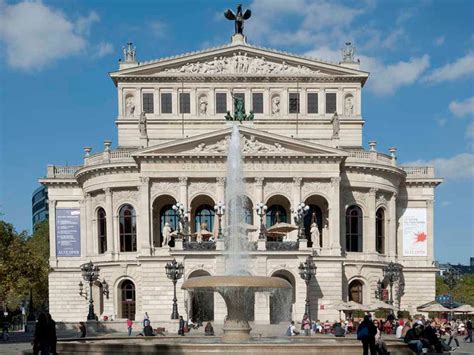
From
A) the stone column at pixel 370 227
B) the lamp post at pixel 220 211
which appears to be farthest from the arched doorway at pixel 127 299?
the stone column at pixel 370 227

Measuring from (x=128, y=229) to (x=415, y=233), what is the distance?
2328cm

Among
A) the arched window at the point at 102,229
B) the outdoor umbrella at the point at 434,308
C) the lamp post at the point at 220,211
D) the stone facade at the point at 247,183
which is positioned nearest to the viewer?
the outdoor umbrella at the point at 434,308

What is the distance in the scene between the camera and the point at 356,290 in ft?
206

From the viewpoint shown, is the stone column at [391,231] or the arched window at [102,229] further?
the arched window at [102,229]

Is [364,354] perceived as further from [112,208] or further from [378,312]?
[112,208]

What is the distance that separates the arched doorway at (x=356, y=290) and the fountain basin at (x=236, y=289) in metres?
36.4

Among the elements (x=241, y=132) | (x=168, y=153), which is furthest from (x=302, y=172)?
(x=168, y=153)

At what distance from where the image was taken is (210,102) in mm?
67250

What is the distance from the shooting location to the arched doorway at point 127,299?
207 ft

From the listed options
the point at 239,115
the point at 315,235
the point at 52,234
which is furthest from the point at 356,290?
the point at 52,234

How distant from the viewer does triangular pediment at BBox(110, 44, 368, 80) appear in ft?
219

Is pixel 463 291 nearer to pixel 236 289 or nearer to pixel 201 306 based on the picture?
pixel 201 306

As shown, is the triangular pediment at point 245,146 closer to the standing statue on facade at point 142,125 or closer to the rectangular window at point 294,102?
the standing statue on facade at point 142,125

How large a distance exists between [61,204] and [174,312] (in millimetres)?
21308
